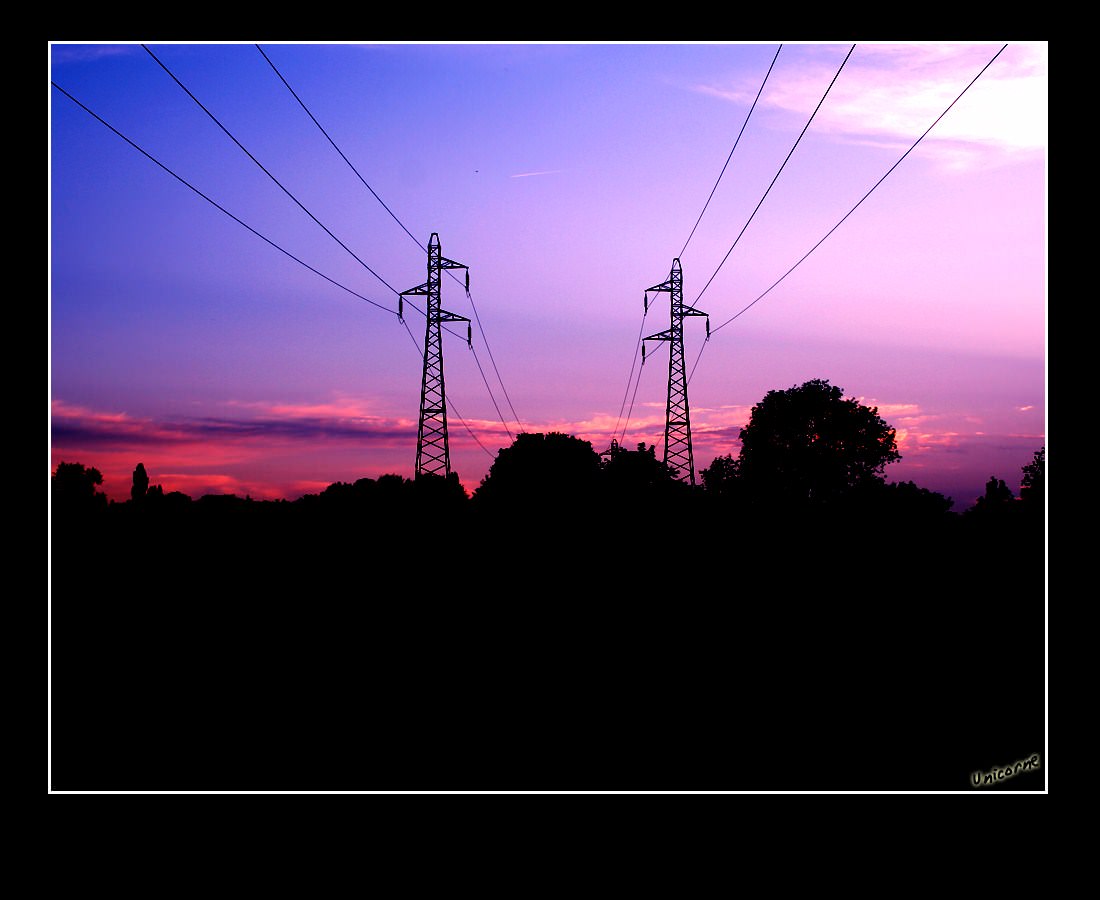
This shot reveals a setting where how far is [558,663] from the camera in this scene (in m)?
12.3

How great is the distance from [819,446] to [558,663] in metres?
55.5

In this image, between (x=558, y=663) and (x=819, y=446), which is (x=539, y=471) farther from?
(x=558, y=663)

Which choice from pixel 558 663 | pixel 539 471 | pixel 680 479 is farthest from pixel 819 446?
pixel 558 663

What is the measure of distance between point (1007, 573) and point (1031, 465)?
48745 mm

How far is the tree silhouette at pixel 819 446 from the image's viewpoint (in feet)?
203

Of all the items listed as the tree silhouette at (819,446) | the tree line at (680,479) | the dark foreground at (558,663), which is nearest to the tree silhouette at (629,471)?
the tree line at (680,479)

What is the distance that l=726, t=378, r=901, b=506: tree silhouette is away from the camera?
6175 centimetres

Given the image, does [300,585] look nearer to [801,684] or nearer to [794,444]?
[801,684]

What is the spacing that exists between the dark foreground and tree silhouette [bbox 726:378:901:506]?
4210 centimetres

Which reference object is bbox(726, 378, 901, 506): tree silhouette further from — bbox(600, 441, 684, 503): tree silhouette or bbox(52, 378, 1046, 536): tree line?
bbox(600, 441, 684, 503): tree silhouette

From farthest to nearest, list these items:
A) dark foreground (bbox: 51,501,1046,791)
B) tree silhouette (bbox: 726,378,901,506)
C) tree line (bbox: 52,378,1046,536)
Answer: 1. tree silhouette (bbox: 726,378,901,506)
2. tree line (bbox: 52,378,1046,536)
3. dark foreground (bbox: 51,501,1046,791)

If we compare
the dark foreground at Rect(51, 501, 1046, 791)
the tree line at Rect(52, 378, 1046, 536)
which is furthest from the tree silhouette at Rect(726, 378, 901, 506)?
the dark foreground at Rect(51, 501, 1046, 791)

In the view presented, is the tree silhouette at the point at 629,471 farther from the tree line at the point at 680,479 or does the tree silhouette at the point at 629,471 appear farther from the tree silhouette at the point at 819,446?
the tree silhouette at the point at 819,446
